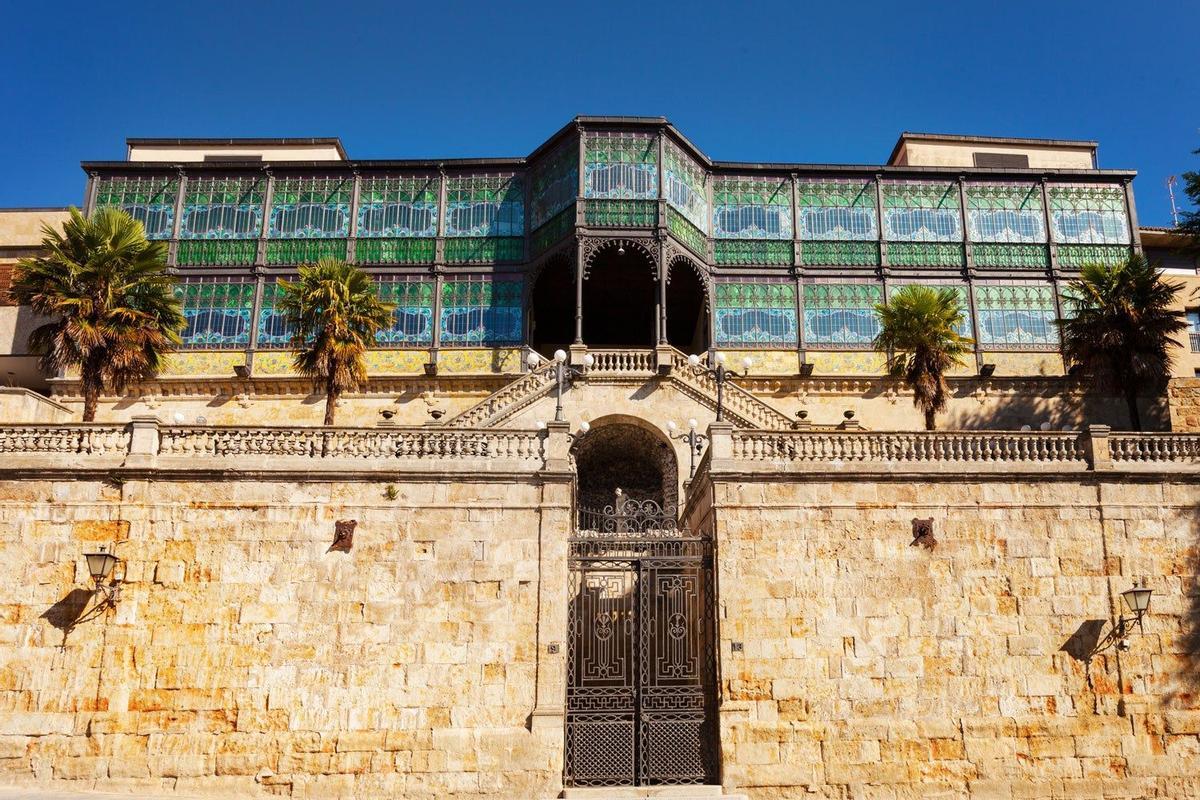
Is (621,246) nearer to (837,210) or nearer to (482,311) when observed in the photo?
(482,311)

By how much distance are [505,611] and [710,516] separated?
12.7 ft

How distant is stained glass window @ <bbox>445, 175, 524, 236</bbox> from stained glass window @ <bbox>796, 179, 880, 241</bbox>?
9437 mm

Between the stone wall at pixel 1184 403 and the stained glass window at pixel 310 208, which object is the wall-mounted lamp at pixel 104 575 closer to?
the stained glass window at pixel 310 208

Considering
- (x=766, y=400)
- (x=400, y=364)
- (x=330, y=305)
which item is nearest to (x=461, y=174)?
(x=400, y=364)

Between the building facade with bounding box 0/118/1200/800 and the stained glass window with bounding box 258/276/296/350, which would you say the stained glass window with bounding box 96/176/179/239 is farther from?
the building facade with bounding box 0/118/1200/800

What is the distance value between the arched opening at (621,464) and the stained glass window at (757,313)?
565 cm

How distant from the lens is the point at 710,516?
16625 millimetres

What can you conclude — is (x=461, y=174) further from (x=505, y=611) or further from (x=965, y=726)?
(x=965, y=726)

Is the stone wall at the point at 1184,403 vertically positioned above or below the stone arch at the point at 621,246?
below

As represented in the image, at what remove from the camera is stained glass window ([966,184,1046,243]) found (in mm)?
A: 31969

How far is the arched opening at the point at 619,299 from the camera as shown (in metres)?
31.1

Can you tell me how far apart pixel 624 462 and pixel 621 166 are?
9.59 m

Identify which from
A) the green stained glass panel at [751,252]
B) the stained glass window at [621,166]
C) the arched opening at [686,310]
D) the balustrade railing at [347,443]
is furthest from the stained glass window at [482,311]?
the balustrade railing at [347,443]

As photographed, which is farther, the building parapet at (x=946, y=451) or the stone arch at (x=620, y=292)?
the stone arch at (x=620, y=292)
